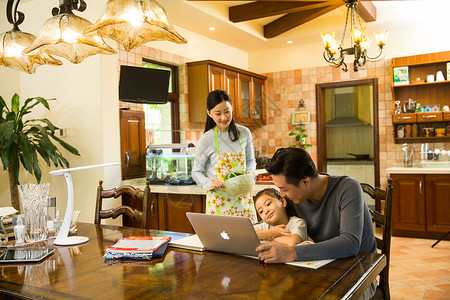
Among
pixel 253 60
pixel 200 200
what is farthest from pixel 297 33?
pixel 200 200

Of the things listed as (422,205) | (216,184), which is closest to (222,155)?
(216,184)

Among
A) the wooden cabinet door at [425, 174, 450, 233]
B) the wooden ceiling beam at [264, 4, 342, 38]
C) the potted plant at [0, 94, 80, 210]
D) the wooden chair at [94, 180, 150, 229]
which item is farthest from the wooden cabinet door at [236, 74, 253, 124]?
the wooden chair at [94, 180, 150, 229]

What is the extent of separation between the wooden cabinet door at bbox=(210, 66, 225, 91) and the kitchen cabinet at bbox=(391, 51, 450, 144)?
94.0 inches

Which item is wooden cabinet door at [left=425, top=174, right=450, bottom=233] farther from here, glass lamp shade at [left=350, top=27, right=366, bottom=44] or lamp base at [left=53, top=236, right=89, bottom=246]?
lamp base at [left=53, top=236, right=89, bottom=246]

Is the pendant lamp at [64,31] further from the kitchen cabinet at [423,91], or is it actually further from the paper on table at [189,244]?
the kitchen cabinet at [423,91]

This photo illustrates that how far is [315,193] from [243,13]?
3.90 m

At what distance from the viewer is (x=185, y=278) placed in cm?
140

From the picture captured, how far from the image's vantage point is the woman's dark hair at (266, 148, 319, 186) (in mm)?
1669

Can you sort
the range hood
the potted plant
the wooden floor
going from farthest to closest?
1. the range hood
2. the potted plant
3. the wooden floor

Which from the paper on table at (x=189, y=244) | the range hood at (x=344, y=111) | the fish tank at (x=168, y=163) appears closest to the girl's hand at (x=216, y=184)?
the paper on table at (x=189, y=244)

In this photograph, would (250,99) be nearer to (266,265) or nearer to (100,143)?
(100,143)

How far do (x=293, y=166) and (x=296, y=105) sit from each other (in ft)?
17.2

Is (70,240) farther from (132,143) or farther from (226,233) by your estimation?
(132,143)

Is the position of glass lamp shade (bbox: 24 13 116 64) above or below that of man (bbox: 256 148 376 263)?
above
